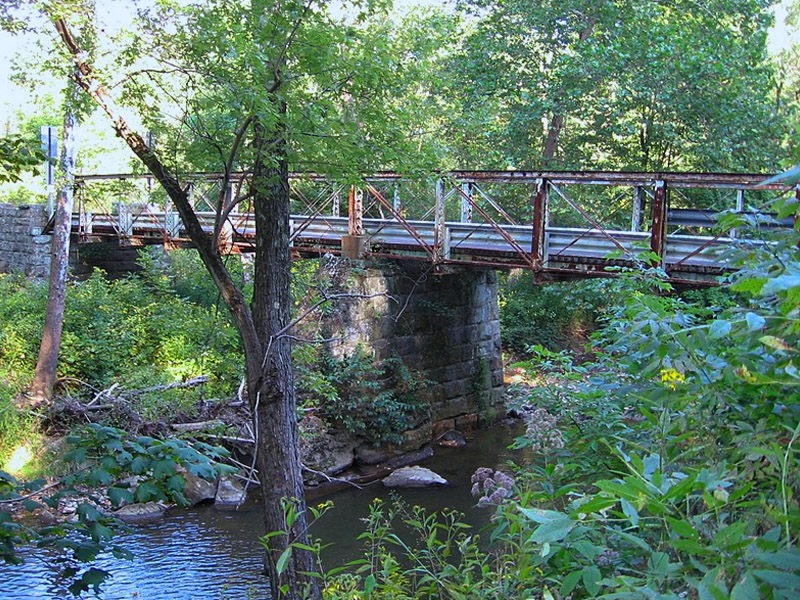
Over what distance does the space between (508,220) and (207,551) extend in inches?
263

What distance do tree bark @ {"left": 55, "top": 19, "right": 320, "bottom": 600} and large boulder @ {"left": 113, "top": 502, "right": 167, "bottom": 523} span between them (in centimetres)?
484

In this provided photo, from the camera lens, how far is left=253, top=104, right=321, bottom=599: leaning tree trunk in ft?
16.8

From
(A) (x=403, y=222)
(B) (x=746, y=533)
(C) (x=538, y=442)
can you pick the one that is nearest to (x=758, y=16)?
(A) (x=403, y=222)

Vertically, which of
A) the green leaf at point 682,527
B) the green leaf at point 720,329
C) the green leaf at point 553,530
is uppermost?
the green leaf at point 720,329

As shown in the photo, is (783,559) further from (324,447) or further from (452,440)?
(452,440)

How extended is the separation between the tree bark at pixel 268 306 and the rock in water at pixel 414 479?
5.96 metres

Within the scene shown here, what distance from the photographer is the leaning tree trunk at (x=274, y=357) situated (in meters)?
5.13

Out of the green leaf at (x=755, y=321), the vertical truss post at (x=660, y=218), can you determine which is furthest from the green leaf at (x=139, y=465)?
the vertical truss post at (x=660, y=218)

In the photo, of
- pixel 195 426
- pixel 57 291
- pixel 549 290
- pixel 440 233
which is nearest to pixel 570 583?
pixel 195 426

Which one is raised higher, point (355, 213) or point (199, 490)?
point (355, 213)

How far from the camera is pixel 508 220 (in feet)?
40.1

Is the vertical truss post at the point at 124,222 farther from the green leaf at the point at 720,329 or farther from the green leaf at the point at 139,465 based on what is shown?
the green leaf at the point at 720,329

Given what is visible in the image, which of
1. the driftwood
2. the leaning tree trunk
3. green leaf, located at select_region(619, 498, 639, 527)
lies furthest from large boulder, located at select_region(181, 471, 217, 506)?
green leaf, located at select_region(619, 498, 639, 527)

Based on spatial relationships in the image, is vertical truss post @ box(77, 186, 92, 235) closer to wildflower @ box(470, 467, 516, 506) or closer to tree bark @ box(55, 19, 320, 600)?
tree bark @ box(55, 19, 320, 600)
